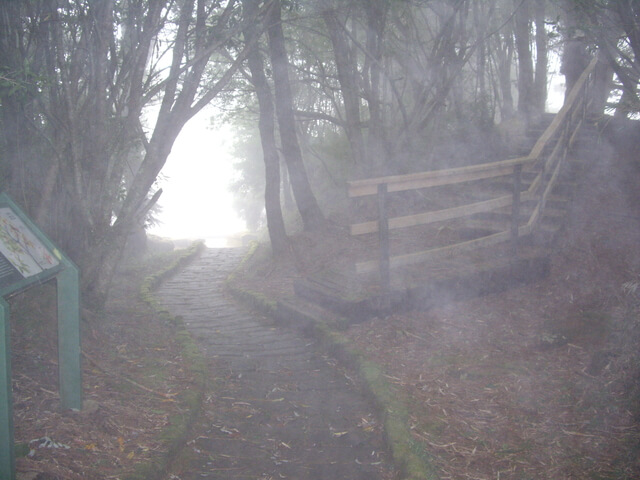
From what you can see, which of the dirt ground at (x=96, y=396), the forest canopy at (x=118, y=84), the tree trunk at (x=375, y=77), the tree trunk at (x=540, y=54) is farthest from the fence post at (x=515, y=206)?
the tree trunk at (x=540, y=54)

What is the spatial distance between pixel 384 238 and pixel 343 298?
0.92 m

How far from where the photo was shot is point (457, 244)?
7.64m

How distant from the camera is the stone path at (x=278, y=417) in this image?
3.88 m

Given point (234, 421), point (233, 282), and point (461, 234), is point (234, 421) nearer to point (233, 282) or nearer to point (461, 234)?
point (461, 234)

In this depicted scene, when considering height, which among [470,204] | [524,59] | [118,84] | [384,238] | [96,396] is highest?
[524,59]

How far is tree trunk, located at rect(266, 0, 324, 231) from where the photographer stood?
418 inches

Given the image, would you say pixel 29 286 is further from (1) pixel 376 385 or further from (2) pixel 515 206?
(2) pixel 515 206

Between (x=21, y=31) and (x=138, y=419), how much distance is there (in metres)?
3.73


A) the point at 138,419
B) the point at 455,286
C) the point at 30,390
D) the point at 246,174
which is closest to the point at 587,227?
the point at 455,286

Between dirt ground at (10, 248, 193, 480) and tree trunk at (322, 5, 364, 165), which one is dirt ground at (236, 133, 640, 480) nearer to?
dirt ground at (10, 248, 193, 480)

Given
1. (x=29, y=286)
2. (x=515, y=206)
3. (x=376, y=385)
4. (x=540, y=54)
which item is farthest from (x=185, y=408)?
(x=540, y=54)

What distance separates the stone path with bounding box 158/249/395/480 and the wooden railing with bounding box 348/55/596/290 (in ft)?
4.59

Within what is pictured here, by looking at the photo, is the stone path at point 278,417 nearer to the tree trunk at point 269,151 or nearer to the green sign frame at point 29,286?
the green sign frame at point 29,286

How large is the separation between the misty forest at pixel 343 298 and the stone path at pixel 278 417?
0.02 meters
